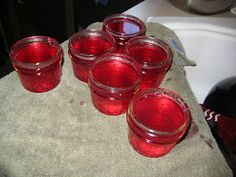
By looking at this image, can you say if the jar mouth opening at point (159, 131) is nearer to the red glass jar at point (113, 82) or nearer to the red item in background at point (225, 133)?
the red glass jar at point (113, 82)

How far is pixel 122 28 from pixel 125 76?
133 millimetres

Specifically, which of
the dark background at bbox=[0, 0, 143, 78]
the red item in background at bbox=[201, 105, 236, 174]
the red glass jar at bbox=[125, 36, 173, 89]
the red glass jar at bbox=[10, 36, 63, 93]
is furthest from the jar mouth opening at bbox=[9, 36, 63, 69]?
the dark background at bbox=[0, 0, 143, 78]

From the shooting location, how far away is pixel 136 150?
40cm

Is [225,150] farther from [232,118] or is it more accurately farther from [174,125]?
[174,125]

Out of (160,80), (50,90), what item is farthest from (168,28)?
(50,90)

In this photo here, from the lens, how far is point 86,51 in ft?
1.59

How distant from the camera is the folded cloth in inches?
14.6

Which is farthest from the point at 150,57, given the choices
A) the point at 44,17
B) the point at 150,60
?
the point at 44,17

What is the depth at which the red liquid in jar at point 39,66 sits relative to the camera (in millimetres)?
432

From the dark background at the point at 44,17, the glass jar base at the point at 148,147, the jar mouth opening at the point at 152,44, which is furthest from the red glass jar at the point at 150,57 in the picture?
the dark background at the point at 44,17

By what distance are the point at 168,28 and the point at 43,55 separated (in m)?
0.27

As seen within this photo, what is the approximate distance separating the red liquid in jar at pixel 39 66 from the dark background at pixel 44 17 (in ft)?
1.57

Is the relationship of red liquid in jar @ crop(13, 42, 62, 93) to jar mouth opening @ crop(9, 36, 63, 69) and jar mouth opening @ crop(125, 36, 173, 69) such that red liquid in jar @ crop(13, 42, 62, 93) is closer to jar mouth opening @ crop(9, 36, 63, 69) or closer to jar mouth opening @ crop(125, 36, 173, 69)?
jar mouth opening @ crop(9, 36, 63, 69)

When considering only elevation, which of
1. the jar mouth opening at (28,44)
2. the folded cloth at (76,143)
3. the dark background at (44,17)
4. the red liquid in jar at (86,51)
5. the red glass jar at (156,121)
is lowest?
the dark background at (44,17)
